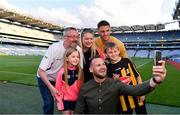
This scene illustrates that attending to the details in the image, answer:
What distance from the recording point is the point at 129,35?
313 feet

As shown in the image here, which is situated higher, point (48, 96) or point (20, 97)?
point (48, 96)

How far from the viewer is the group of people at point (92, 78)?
347 centimetres

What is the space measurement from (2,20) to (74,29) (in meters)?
79.2

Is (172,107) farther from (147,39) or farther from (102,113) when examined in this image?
(147,39)

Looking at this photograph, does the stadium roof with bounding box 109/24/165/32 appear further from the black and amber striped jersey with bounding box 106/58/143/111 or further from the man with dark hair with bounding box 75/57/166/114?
the man with dark hair with bounding box 75/57/166/114

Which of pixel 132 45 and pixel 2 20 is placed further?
pixel 132 45

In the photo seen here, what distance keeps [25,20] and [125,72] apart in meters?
80.9

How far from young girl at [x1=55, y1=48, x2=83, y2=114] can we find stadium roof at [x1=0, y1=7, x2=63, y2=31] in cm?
7029

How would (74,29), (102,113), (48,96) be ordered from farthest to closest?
(48,96)
(74,29)
(102,113)

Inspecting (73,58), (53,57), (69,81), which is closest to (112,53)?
(73,58)

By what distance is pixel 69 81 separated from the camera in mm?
4027

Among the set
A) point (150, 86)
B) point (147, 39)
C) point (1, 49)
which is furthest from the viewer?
point (147, 39)

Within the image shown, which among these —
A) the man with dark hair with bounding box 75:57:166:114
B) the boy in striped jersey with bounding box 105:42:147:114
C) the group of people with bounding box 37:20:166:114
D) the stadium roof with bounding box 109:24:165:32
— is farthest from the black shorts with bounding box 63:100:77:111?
the stadium roof with bounding box 109:24:165:32

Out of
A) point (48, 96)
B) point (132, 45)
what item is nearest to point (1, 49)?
point (132, 45)
